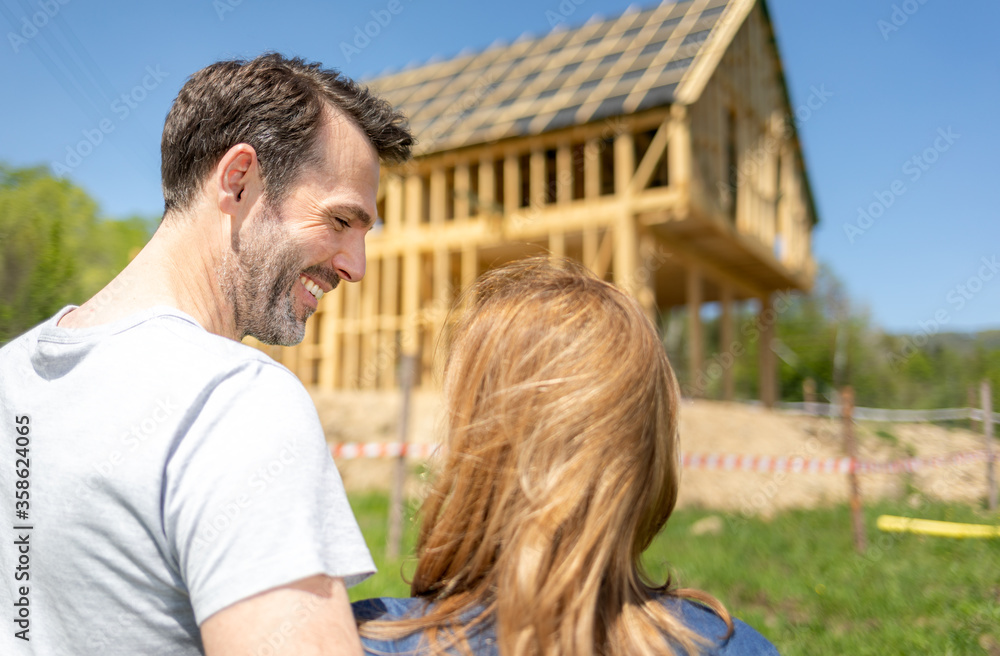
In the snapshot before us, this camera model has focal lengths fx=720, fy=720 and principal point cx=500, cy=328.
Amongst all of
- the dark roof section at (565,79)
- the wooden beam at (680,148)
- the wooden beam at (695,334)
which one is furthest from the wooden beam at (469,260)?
the wooden beam at (695,334)

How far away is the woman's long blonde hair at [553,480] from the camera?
123cm

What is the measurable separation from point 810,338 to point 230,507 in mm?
46024

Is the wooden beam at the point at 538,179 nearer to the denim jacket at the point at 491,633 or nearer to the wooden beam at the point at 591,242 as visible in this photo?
the wooden beam at the point at 591,242

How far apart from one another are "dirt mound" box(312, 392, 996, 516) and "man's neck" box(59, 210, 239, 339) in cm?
920

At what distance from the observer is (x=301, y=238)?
167 cm

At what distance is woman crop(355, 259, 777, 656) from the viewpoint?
124cm

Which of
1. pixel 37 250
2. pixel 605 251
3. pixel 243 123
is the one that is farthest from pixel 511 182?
pixel 243 123

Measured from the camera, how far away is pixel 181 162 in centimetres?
163

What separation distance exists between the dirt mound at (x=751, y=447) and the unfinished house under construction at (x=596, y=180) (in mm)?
1651

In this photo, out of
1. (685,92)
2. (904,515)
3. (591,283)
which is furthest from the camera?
(685,92)

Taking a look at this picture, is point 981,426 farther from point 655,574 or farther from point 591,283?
point 591,283

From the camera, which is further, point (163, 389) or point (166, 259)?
point (166, 259)

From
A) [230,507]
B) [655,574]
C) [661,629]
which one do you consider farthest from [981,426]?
[230,507]

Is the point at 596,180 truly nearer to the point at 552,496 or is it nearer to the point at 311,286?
the point at 311,286
